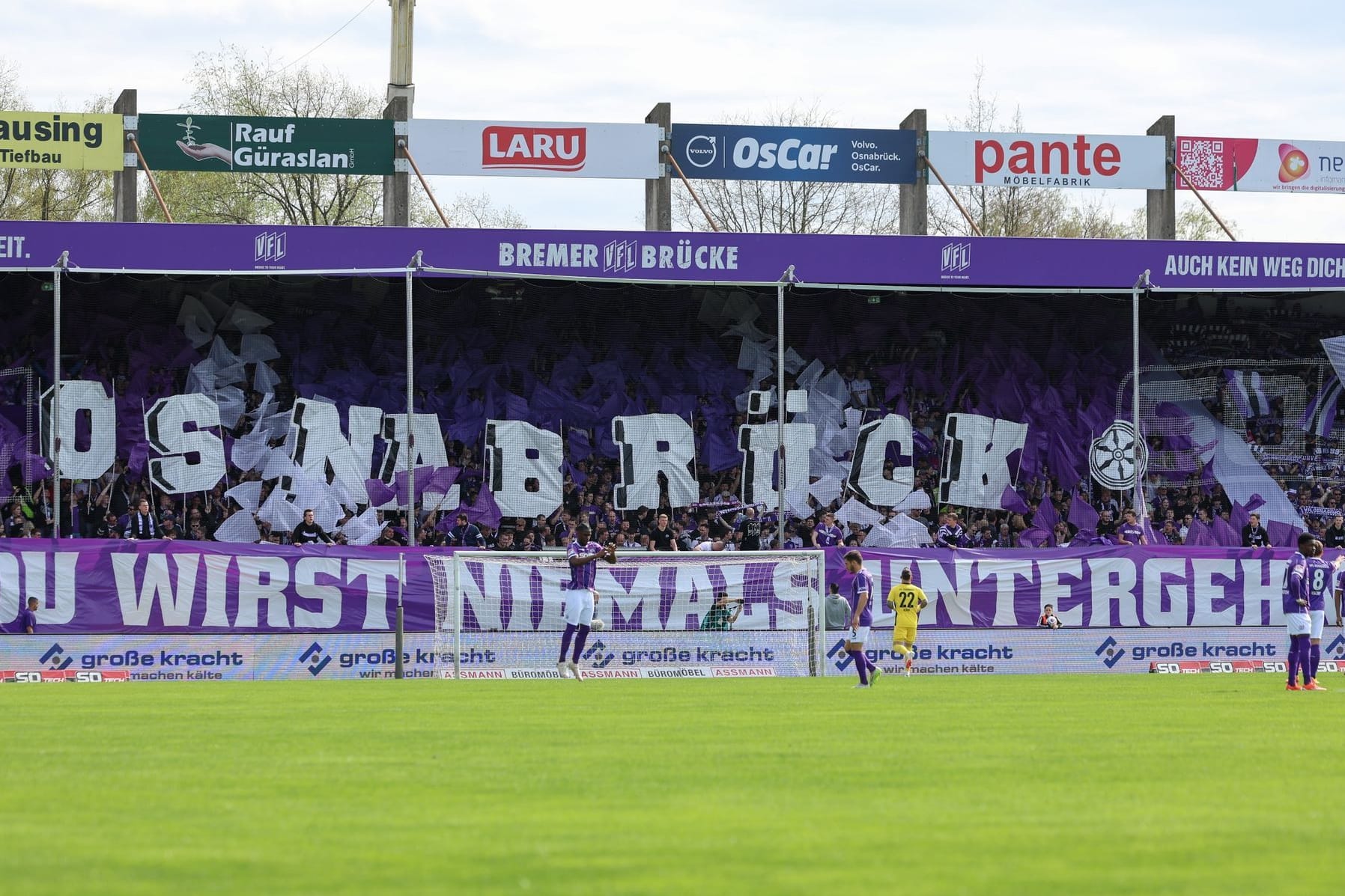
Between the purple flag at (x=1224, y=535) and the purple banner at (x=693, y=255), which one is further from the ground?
the purple banner at (x=693, y=255)

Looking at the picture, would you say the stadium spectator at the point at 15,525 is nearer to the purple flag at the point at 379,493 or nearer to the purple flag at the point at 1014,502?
the purple flag at the point at 379,493

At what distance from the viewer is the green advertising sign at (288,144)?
108 ft

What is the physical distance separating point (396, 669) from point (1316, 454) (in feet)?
66.3

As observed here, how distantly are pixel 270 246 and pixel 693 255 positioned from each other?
7.32m

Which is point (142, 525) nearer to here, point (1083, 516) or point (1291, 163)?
point (1083, 516)

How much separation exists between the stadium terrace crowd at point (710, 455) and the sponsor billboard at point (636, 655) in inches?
151

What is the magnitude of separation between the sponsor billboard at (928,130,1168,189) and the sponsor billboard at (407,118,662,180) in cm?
598

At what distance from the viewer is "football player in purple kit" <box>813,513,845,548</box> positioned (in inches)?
1175

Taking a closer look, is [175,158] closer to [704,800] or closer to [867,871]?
[704,800]

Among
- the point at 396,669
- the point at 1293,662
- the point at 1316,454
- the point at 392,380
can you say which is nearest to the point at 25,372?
the point at 392,380

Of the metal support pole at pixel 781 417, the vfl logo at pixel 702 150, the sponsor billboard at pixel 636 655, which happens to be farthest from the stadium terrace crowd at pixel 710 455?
the sponsor billboard at pixel 636 655

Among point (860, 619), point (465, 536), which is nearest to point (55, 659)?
point (465, 536)

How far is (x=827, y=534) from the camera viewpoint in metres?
30.1

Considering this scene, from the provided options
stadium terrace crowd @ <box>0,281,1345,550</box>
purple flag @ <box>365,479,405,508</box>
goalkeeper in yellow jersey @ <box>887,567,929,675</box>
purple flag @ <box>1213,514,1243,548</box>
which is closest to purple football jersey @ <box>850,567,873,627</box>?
goalkeeper in yellow jersey @ <box>887,567,929,675</box>
